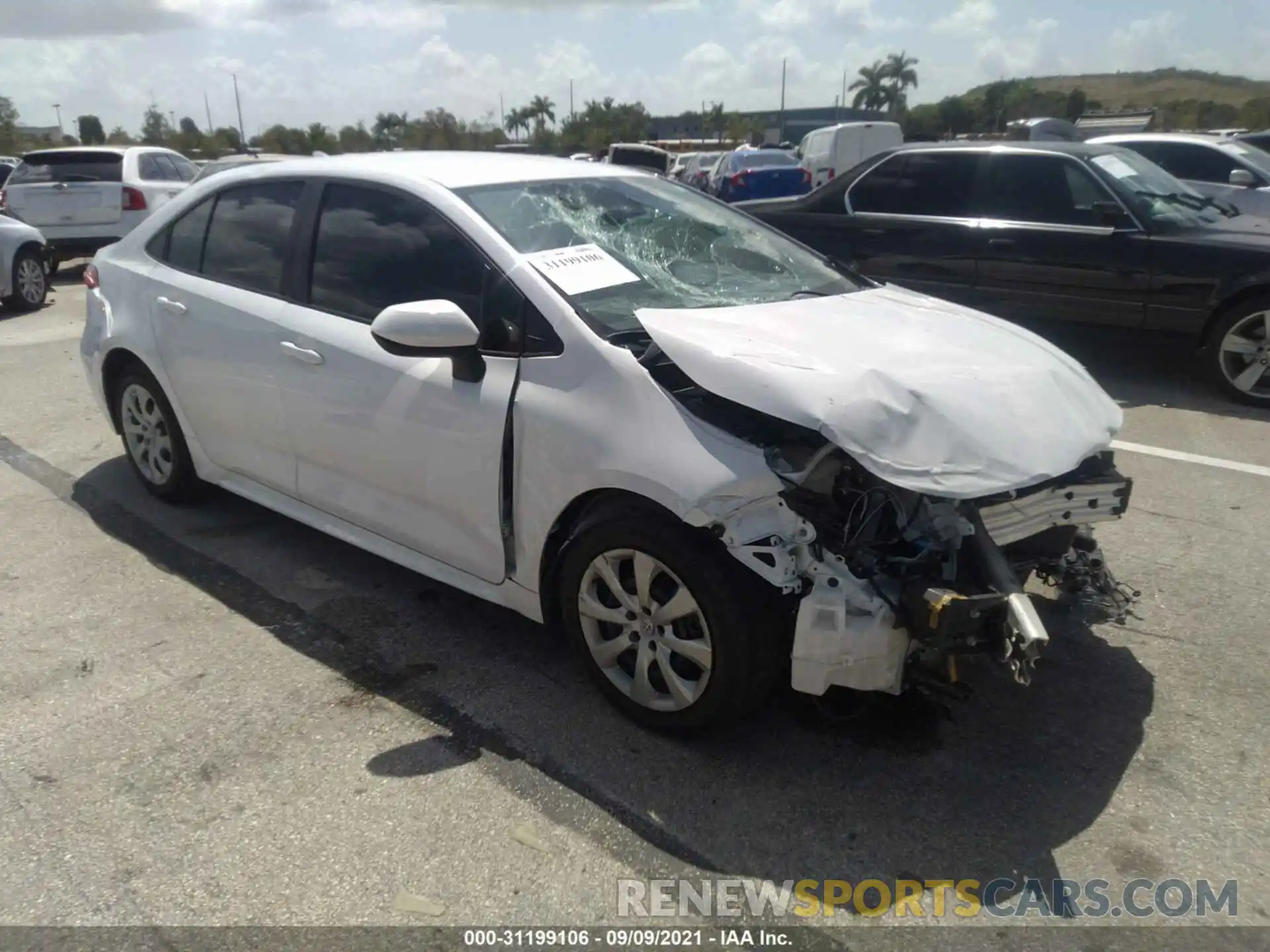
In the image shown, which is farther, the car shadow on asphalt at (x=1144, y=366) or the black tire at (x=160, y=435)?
the car shadow on asphalt at (x=1144, y=366)

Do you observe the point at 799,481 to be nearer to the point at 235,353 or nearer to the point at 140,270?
the point at 235,353

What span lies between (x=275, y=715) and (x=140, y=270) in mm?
2575

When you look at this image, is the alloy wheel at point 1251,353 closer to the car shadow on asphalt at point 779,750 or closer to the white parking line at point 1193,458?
the white parking line at point 1193,458

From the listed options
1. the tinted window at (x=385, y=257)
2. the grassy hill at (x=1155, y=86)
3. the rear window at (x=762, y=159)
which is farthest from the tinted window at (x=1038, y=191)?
the grassy hill at (x=1155, y=86)

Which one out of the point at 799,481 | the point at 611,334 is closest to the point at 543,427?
the point at 611,334

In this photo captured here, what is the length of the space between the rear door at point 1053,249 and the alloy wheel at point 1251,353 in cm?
57

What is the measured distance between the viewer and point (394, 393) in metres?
3.53

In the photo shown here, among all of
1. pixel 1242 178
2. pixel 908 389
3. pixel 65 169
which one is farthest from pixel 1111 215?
pixel 65 169

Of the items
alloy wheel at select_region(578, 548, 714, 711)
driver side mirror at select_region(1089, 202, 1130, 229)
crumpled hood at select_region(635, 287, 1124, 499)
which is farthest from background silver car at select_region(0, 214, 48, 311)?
driver side mirror at select_region(1089, 202, 1130, 229)

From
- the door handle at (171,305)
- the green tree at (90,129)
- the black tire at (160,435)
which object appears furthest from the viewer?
the green tree at (90,129)

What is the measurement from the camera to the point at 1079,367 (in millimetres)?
3582

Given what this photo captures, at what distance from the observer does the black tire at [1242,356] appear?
655 cm

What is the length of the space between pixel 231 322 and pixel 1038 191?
5.66 m

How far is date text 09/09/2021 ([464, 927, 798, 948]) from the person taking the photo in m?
2.41
